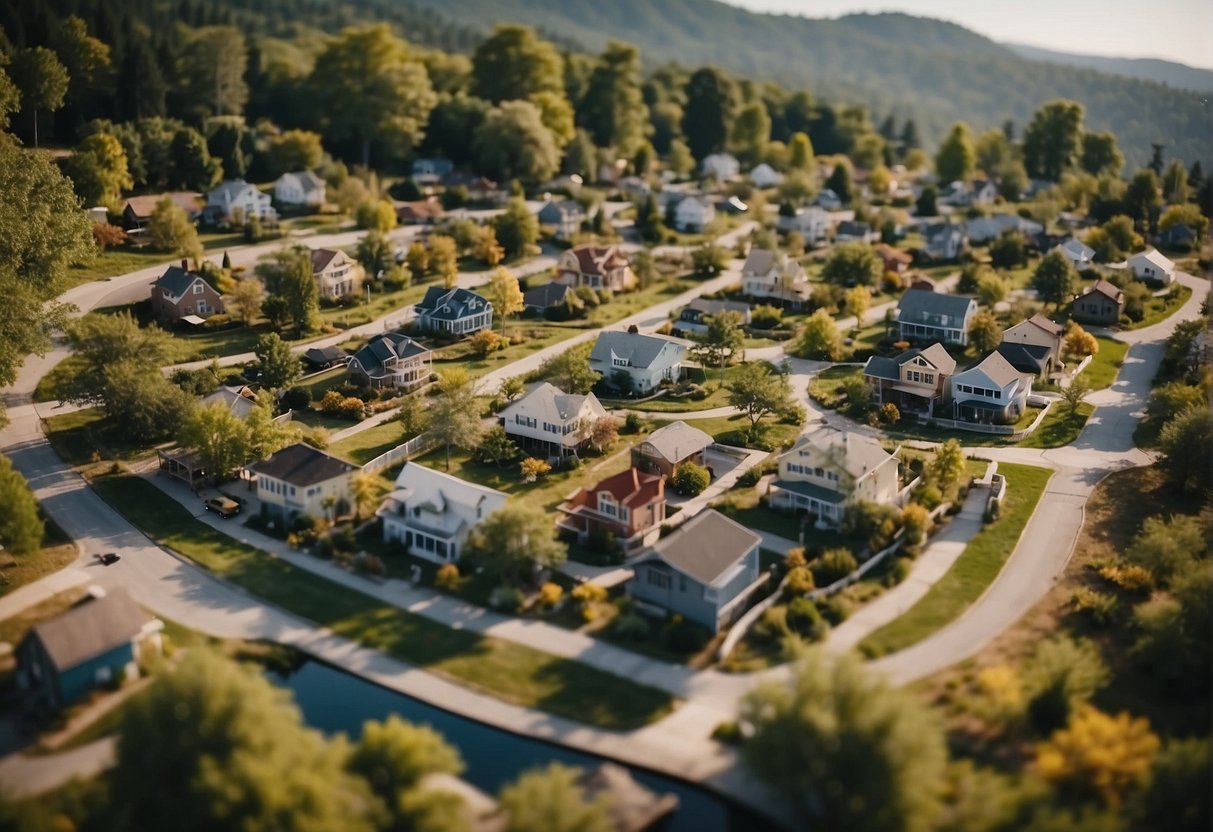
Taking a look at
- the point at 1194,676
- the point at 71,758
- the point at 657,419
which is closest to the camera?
the point at 71,758

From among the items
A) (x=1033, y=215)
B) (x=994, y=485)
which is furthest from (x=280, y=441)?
(x=1033, y=215)

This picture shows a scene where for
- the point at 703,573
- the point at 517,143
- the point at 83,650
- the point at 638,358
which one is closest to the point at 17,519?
the point at 83,650

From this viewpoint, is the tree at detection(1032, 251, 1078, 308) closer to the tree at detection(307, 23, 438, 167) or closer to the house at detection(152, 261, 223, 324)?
the house at detection(152, 261, 223, 324)

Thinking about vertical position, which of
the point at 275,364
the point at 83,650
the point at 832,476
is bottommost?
the point at 83,650

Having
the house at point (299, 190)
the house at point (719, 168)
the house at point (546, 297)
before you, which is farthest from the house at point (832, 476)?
the house at point (719, 168)

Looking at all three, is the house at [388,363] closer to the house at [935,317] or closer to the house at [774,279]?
the house at [774,279]

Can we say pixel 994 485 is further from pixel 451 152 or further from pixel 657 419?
pixel 451 152

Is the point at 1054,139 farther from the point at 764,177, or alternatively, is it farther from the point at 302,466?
the point at 302,466
